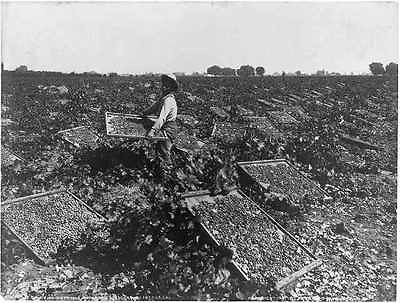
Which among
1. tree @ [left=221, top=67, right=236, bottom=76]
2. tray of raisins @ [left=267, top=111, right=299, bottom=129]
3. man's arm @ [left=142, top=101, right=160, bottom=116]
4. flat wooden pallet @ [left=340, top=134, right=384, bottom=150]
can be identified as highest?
tree @ [left=221, top=67, right=236, bottom=76]

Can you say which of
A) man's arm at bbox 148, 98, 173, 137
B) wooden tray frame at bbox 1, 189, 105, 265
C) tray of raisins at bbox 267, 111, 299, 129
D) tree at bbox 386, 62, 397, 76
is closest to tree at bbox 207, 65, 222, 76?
man's arm at bbox 148, 98, 173, 137

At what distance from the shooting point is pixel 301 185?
19.6 ft

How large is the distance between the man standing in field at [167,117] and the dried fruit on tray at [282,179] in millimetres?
1120

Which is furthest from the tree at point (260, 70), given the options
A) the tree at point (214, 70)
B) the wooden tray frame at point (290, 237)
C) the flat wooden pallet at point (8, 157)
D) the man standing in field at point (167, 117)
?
the flat wooden pallet at point (8, 157)

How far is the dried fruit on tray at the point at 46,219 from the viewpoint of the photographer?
4684 mm

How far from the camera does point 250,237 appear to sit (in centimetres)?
491

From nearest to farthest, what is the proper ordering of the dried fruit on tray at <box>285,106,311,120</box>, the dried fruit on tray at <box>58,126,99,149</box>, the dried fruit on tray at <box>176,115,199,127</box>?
the dried fruit on tray at <box>58,126,99,149</box>, the dried fruit on tray at <box>176,115,199,127</box>, the dried fruit on tray at <box>285,106,311,120</box>

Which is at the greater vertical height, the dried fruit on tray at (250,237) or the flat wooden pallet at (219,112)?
the flat wooden pallet at (219,112)

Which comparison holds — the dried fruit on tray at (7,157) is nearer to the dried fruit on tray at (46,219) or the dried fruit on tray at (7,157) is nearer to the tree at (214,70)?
the dried fruit on tray at (46,219)

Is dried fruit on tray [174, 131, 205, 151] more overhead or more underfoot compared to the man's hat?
more underfoot

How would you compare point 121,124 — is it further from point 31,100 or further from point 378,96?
point 378,96

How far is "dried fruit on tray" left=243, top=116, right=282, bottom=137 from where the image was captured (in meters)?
6.80

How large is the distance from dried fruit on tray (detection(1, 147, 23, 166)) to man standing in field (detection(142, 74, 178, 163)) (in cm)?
192

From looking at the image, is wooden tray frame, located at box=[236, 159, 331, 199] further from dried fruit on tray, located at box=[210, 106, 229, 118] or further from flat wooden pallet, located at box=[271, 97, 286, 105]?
flat wooden pallet, located at box=[271, 97, 286, 105]
